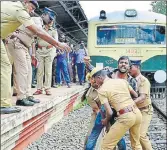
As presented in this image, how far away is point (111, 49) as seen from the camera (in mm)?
12203

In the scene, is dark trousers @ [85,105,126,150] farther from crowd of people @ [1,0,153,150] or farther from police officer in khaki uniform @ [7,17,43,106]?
police officer in khaki uniform @ [7,17,43,106]

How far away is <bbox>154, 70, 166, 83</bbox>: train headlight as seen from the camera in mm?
11703

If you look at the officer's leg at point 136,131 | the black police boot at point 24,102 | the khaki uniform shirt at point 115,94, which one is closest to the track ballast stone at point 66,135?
the black police boot at point 24,102

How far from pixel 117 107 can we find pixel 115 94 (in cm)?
17

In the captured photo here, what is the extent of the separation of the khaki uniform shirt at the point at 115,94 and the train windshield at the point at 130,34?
306 inches

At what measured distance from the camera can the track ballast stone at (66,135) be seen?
604 centimetres

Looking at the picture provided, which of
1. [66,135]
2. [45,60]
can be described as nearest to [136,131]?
[66,135]

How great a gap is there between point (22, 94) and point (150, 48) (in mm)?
7728

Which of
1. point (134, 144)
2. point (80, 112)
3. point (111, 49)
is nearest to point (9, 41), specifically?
point (134, 144)

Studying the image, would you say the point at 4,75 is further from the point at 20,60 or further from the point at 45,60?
the point at 45,60

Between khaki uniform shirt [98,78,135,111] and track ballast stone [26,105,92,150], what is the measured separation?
1.76 meters

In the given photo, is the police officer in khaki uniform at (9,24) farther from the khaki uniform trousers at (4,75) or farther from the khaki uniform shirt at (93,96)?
the khaki uniform shirt at (93,96)

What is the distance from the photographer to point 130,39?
12.2m

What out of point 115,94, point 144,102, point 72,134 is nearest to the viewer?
point 115,94
